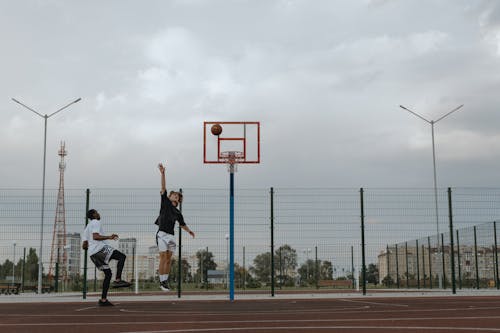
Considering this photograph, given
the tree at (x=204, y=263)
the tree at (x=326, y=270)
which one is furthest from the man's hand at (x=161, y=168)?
the tree at (x=326, y=270)

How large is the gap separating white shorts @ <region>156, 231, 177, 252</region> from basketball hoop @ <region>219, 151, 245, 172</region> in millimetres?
2902

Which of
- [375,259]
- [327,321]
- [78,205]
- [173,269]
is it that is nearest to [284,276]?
[173,269]

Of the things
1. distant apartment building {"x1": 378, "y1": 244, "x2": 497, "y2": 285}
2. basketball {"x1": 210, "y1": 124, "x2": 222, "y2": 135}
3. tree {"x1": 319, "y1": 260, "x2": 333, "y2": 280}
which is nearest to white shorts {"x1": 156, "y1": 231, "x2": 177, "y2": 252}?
basketball {"x1": 210, "y1": 124, "x2": 222, "y2": 135}

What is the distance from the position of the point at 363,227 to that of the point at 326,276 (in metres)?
9.18

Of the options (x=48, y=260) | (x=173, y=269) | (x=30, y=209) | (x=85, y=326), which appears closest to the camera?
(x=85, y=326)

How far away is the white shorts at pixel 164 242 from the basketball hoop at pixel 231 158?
2902 mm

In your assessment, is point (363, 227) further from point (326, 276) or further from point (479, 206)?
point (326, 276)

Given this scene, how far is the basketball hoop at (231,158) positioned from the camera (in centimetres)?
1766

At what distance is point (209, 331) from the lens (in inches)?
283

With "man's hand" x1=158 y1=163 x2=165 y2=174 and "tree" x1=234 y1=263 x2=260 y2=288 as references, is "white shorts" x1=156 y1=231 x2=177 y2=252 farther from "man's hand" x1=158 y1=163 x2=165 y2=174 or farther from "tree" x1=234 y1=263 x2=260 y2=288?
"tree" x1=234 y1=263 x2=260 y2=288

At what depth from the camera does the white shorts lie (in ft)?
51.9

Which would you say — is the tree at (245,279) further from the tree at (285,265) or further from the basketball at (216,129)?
the basketball at (216,129)

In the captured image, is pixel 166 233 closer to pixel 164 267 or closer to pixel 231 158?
pixel 164 267

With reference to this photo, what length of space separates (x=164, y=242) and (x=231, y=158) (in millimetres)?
3335
